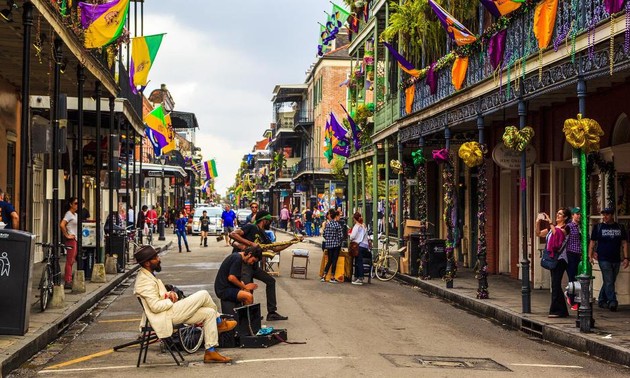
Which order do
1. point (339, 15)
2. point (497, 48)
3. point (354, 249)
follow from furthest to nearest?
1. point (339, 15)
2. point (354, 249)
3. point (497, 48)

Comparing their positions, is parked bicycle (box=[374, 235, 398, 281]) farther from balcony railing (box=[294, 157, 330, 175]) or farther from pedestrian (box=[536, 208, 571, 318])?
balcony railing (box=[294, 157, 330, 175])

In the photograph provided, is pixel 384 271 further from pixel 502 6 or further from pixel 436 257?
pixel 502 6

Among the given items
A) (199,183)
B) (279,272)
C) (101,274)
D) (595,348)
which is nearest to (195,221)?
(279,272)

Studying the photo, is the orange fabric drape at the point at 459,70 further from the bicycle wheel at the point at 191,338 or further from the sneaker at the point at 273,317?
the bicycle wheel at the point at 191,338

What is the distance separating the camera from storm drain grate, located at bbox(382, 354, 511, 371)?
10.4 m

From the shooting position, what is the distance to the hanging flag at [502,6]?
1578cm

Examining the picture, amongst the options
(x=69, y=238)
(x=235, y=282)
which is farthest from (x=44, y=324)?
(x=69, y=238)

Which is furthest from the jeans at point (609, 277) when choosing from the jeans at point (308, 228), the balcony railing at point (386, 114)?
the jeans at point (308, 228)

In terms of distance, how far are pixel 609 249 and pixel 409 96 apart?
1139cm

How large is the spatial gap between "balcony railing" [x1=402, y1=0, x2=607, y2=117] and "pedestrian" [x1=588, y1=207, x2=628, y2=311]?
116 inches

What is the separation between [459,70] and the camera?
20.1m

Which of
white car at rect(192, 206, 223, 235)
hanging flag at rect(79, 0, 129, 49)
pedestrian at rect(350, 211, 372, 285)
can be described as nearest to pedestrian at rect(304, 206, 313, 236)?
white car at rect(192, 206, 223, 235)

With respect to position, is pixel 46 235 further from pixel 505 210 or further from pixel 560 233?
pixel 560 233

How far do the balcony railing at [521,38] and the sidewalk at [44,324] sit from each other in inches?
322
